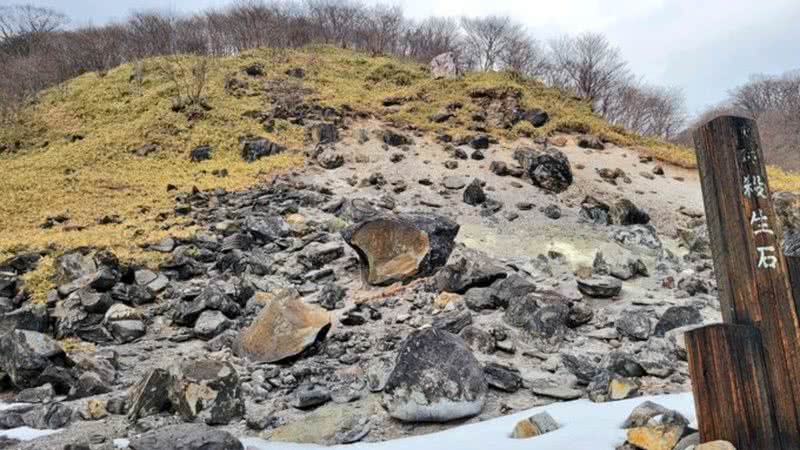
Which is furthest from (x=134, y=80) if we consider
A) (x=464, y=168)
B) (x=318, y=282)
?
(x=318, y=282)

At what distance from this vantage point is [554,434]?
3.47 m

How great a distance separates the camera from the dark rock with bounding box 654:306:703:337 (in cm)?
559

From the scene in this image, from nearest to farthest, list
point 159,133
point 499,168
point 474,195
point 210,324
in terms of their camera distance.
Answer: point 210,324, point 474,195, point 499,168, point 159,133

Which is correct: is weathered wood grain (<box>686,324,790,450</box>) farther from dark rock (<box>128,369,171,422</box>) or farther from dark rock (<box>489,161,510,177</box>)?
dark rock (<box>489,161,510,177</box>)

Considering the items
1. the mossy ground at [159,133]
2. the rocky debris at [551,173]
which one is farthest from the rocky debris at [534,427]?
the rocky debris at [551,173]

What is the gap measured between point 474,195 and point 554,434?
32.5 feet

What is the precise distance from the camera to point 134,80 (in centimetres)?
2589

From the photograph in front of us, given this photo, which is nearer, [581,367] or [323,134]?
[581,367]

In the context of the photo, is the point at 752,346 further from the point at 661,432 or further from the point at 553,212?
the point at 553,212

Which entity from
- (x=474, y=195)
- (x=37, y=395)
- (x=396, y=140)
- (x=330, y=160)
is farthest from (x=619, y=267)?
(x=396, y=140)

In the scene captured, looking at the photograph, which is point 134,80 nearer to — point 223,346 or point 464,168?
point 464,168

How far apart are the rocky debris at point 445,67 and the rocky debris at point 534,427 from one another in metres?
24.0

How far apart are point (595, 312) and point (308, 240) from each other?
537cm

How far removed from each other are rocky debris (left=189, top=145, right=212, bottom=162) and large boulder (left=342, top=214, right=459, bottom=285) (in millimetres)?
11305
